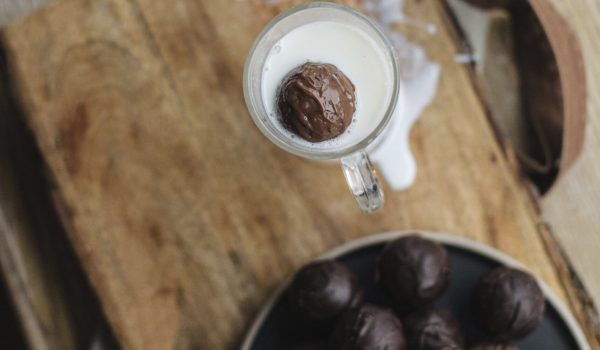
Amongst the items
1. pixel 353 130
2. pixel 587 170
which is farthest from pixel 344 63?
pixel 587 170

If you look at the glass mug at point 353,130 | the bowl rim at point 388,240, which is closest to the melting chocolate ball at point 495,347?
the bowl rim at point 388,240

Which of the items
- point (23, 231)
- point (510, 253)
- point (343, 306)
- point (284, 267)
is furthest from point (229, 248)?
point (23, 231)

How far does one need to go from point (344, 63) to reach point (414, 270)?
29 cm

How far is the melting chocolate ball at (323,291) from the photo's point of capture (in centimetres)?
88

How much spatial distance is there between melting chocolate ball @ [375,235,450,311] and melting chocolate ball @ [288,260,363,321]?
5cm

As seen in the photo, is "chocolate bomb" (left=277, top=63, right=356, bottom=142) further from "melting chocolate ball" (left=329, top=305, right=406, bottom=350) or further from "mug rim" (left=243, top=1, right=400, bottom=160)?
"melting chocolate ball" (left=329, top=305, right=406, bottom=350)

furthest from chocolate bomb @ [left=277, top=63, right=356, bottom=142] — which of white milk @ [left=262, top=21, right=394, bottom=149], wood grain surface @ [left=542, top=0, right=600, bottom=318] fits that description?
wood grain surface @ [left=542, top=0, right=600, bottom=318]

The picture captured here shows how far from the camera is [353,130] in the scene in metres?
0.82

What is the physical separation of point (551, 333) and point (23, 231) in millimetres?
1004

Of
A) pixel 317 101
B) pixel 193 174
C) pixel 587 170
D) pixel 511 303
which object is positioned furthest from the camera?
pixel 587 170

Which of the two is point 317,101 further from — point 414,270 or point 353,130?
point 414,270

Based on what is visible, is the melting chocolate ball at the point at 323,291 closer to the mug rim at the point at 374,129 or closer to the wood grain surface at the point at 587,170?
the mug rim at the point at 374,129

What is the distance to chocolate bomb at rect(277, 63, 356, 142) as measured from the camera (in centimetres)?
76

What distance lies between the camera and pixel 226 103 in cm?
102
